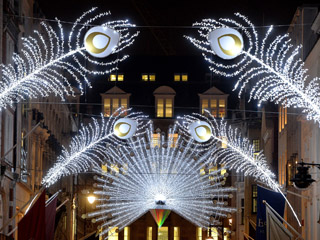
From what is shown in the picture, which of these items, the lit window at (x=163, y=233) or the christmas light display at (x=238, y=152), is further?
the lit window at (x=163, y=233)

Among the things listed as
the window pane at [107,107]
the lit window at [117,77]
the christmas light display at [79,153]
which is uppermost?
the lit window at [117,77]

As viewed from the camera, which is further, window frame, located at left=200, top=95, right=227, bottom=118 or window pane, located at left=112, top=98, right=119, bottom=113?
window frame, located at left=200, top=95, right=227, bottom=118

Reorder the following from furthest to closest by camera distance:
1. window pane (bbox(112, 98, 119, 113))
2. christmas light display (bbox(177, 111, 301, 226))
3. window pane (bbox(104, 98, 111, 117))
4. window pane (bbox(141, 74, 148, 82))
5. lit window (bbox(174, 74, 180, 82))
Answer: lit window (bbox(174, 74, 180, 82))
window pane (bbox(141, 74, 148, 82))
window pane (bbox(112, 98, 119, 113))
window pane (bbox(104, 98, 111, 117))
christmas light display (bbox(177, 111, 301, 226))

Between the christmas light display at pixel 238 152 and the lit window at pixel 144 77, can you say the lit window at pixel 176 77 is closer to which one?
the lit window at pixel 144 77

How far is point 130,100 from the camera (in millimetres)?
81500

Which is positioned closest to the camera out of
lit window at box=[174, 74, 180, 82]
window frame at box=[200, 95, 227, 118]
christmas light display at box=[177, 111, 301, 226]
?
christmas light display at box=[177, 111, 301, 226]

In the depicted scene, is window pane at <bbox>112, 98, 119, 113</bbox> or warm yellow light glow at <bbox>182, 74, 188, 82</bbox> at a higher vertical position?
warm yellow light glow at <bbox>182, 74, 188, 82</bbox>

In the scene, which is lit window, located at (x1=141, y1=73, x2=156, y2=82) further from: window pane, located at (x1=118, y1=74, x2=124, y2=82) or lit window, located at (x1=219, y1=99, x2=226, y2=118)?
lit window, located at (x1=219, y1=99, x2=226, y2=118)

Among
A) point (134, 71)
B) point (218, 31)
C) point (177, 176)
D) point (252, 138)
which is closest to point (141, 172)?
point (177, 176)

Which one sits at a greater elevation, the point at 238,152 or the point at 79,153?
the point at 238,152

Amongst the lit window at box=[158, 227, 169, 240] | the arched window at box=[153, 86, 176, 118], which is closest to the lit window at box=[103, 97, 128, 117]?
the arched window at box=[153, 86, 176, 118]

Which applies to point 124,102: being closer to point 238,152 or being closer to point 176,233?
point 176,233

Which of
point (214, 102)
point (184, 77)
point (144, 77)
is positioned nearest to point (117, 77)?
point (144, 77)

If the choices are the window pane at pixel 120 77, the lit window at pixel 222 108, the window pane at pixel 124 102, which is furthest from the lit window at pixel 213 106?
the window pane at pixel 120 77
